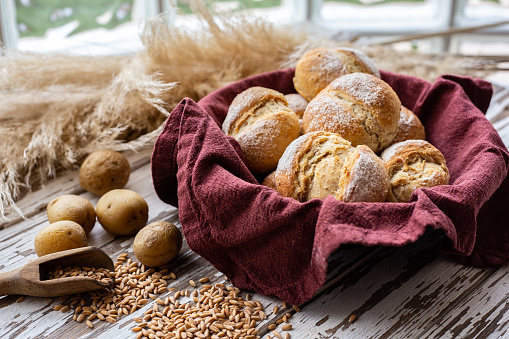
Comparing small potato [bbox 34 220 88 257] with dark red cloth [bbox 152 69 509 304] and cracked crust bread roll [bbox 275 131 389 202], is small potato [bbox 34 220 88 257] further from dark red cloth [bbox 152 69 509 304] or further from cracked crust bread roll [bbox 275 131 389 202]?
cracked crust bread roll [bbox 275 131 389 202]

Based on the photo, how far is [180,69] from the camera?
2.22 metres

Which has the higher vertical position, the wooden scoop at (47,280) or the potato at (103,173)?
the potato at (103,173)

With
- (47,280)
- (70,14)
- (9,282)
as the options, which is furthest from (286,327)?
(70,14)

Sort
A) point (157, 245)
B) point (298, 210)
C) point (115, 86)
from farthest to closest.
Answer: point (115, 86) < point (157, 245) < point (298, 210)

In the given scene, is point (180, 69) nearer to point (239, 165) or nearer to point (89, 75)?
point (89, 75)

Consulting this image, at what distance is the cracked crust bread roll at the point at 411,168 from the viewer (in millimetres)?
1295

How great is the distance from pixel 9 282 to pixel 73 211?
31cm

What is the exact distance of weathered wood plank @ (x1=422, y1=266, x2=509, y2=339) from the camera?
116 centimetres

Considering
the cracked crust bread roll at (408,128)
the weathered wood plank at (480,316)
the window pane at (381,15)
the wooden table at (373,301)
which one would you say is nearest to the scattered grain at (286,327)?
the wooden table at (373,301)

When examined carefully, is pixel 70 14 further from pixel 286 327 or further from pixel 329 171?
pixel 286 327

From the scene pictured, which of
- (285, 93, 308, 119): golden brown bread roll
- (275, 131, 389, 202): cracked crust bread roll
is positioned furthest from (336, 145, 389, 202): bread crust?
(285, 93, 308, 119): golden brown bread roll

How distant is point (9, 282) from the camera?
51.1 inches

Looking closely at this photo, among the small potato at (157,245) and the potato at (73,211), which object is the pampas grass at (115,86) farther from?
the small potato at (157,245)

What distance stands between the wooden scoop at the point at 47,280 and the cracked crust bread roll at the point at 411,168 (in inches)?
33.9
